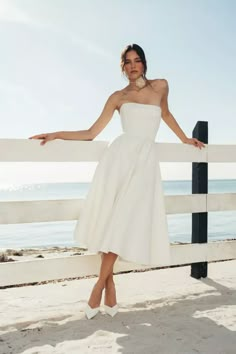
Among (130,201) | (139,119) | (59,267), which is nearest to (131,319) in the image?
(59,267)

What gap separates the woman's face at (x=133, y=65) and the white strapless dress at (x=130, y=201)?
0.28m

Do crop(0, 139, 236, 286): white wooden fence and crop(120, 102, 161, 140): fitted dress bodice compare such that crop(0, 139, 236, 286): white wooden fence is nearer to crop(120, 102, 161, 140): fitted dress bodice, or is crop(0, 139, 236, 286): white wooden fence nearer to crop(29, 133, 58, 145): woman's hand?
crop(29, 133, 58, 145): woman's hand

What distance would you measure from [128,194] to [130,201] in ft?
0.19

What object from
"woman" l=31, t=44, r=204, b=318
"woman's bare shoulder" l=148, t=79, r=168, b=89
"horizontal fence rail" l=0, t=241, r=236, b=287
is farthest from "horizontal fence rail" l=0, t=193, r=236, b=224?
"woman's bare shoulder" l=148, t=79, r=168, b=89

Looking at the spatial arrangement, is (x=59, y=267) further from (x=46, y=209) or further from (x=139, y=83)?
(x=139, y=83)

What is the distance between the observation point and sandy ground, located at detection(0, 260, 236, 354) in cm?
294

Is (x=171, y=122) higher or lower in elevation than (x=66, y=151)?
higher

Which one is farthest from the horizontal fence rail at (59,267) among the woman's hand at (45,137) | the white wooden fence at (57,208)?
the woman's hand at (45,137)

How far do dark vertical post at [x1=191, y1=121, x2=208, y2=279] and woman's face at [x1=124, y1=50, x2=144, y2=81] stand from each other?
1.16 m

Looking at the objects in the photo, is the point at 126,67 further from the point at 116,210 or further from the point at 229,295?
the point at 229,295

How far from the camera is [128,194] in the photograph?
11.9 ft

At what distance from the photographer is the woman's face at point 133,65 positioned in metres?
3.88

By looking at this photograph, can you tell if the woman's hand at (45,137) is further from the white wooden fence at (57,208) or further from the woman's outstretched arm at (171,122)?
the woman's outstretched arm at (171,122)

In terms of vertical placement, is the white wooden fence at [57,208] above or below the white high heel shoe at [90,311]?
above
